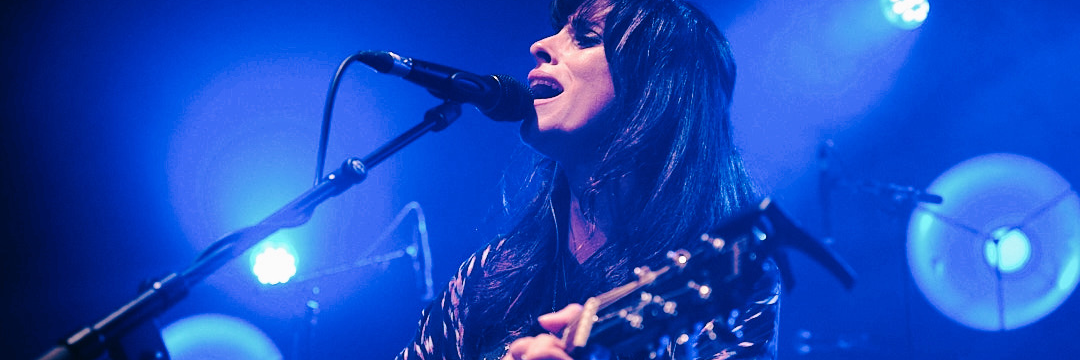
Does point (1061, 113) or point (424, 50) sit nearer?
point (424, 50)

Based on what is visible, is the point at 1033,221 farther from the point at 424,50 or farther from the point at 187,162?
the point at 187,162

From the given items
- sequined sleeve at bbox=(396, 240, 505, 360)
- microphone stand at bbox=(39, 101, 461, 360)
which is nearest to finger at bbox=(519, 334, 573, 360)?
microphone stand at bbox=(39, 101, 461, 360)

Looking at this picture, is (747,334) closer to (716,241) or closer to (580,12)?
(716,241)

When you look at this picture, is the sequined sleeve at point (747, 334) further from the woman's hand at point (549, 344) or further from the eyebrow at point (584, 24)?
the eyebrow at point (584, 24)

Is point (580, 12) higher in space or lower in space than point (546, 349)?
higher

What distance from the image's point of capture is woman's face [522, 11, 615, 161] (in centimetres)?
191

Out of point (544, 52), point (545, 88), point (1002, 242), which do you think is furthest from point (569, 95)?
point (1002, 242)

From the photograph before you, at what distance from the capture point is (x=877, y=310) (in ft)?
21.7

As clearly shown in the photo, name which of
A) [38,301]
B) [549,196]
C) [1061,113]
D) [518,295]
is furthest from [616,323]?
[1061,113]

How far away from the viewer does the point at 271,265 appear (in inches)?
202

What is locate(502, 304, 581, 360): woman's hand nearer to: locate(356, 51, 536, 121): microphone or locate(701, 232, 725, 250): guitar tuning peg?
locate(701, 232, 725, 250): guitar tuning peg

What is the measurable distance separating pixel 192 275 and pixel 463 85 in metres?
0.74

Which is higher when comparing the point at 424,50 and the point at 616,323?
the point at 424,50

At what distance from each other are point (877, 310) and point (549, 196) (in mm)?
5418
